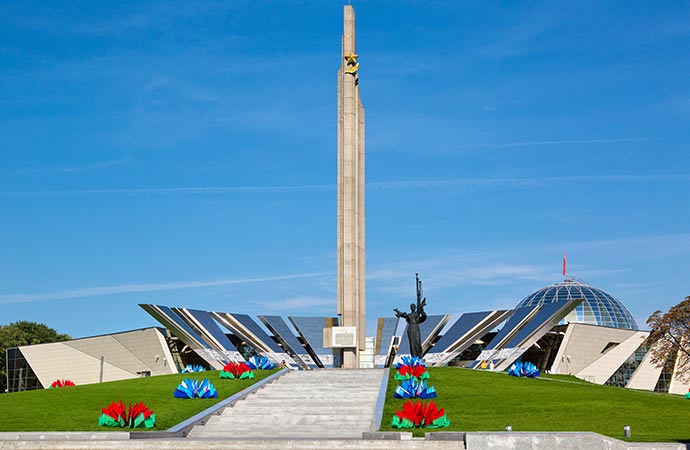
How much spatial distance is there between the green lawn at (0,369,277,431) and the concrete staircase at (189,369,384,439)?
762mm

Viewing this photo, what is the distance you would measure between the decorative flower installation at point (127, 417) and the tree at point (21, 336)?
4169cm

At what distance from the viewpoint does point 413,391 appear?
758 inches

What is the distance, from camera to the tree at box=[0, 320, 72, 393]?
54094mm

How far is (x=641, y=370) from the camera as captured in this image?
39.4 meters

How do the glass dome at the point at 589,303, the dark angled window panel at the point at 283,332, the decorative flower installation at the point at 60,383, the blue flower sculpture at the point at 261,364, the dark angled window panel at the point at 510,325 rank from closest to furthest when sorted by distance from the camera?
the blue flower sculpture at the point at 261,364 < the decorative flower installation at the point at 60,383 < the dark angled window panel at the point at 510,325 < the dark angled window panel at the point at 283,332 < the glass dome at the point at 589,303

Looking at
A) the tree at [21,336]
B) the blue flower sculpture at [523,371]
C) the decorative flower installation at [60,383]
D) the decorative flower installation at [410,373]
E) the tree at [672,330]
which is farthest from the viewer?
the tree at [21,336]

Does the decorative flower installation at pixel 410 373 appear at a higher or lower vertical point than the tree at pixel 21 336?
lower

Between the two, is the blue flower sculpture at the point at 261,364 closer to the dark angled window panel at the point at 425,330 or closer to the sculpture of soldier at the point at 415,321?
the sculpture of soldier at the point at 415,321

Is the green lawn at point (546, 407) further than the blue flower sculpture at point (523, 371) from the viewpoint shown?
No

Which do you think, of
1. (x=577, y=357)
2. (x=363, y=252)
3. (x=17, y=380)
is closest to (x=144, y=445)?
(x=363, y=252)

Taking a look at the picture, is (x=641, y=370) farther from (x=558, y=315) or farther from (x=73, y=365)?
(x=73, y=365)

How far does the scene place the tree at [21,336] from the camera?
54.1m

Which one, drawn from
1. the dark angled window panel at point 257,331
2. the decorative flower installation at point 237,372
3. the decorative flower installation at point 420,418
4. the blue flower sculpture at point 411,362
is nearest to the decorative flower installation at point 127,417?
the decorative flower installation at point 420,418

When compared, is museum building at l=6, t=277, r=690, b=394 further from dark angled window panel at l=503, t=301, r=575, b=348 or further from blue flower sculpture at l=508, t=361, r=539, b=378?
blue flower sculpture at l=508, t=361, r=539, b=378
